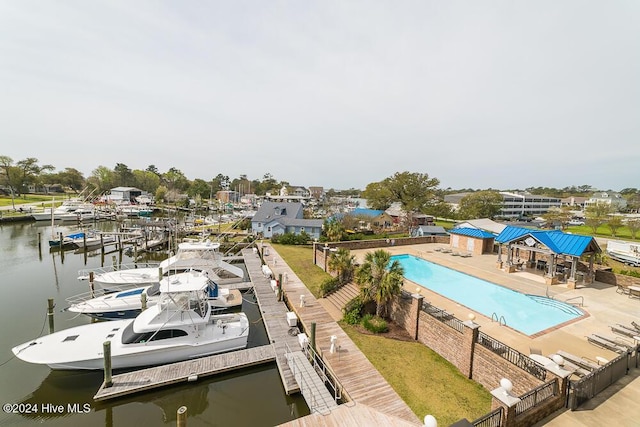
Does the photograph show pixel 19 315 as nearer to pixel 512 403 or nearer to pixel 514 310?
pixel 512 403

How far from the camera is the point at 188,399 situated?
1094 centimetres

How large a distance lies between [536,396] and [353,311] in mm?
8947

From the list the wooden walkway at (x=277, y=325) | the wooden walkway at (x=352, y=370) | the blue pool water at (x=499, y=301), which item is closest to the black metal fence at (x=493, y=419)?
the wooden walkway at (x=352, y=370)

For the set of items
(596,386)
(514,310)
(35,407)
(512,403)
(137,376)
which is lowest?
(35,407)

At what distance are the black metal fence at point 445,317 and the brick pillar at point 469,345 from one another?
2.62 ft

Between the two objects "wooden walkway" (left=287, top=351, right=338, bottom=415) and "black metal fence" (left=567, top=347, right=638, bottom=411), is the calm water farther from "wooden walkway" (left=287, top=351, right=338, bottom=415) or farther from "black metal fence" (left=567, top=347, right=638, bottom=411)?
"black metal fence" (left=567, top=347, right=638, bottom=411)

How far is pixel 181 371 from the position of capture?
11609 millimetres

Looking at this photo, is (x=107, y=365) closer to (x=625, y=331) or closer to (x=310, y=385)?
(x=310, y=385)

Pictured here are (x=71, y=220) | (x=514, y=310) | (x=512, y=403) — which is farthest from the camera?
(x=71, y=220)

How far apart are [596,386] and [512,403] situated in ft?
13.4

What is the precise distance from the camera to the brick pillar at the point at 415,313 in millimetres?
13090

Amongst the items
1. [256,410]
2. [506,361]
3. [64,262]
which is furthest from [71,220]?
[506,361]

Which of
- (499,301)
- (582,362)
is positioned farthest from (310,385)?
(499,301)

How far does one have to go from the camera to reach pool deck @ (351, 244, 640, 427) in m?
7.29
